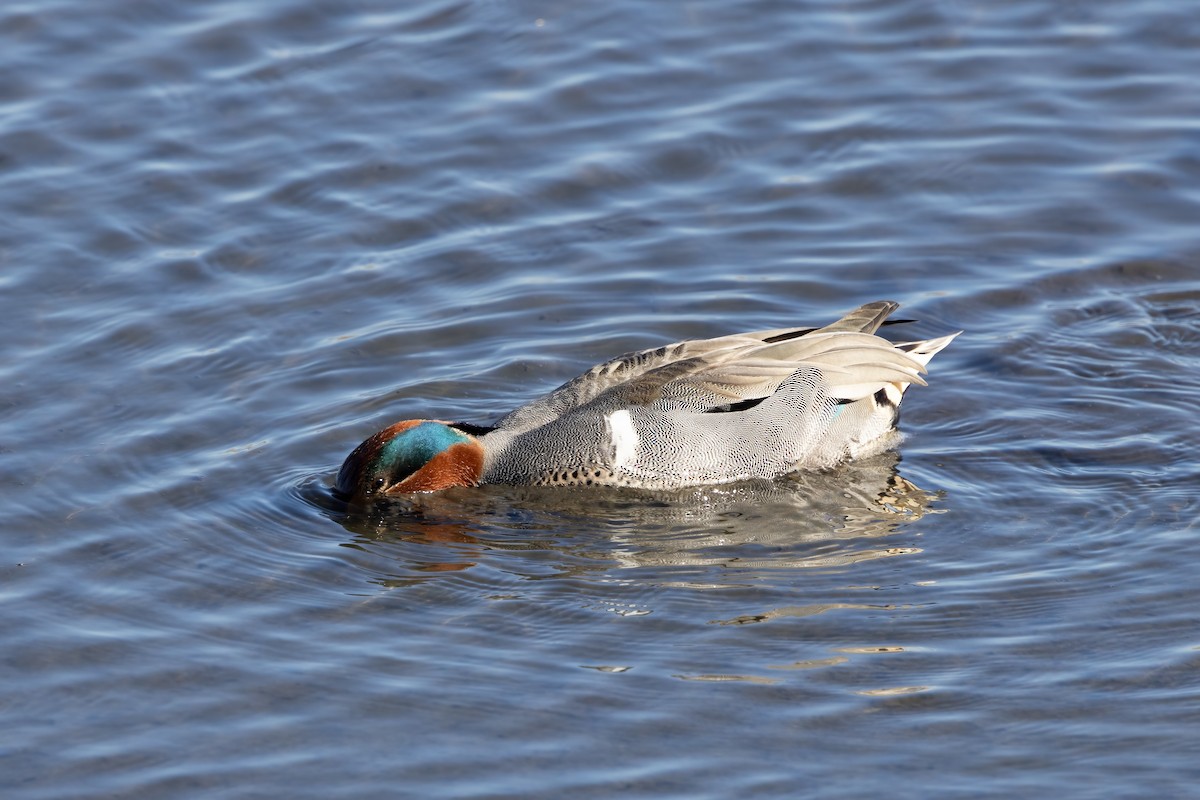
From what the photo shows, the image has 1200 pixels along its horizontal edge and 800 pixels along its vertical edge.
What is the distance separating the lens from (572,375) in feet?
34.6

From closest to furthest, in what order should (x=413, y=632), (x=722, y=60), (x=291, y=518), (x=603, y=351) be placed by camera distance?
(x=413, y=632) < (x=291, y=518) < (x=603, y=351) < (x=722, y=60)

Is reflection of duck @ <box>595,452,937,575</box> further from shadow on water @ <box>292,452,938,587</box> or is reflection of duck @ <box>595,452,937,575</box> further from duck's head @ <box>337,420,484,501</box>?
duck's head @ <box>337,420,484,501</box>

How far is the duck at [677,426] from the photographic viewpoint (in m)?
9.30

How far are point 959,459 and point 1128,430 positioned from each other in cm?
93

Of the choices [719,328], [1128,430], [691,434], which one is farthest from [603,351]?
[1128,430]

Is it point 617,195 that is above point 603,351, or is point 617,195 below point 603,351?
above

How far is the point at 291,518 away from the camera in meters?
9.06

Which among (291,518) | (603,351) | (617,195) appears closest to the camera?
(291,518)

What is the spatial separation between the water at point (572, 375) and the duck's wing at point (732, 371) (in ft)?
1.56

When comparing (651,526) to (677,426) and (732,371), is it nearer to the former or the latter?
(677,426)

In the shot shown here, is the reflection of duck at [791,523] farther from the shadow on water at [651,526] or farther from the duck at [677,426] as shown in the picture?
the duck at [677,426]

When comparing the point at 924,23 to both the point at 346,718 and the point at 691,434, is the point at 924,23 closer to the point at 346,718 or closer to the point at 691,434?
the point at 691,434

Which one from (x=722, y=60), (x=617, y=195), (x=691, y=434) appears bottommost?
→ (x=691, y=434)

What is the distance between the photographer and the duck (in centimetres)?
930
